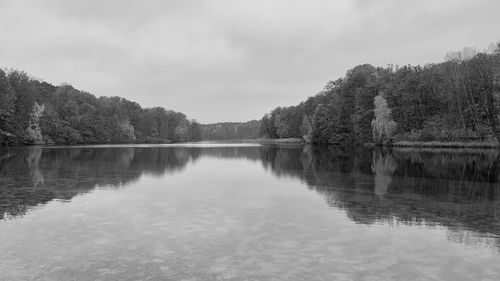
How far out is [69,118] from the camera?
348 feet

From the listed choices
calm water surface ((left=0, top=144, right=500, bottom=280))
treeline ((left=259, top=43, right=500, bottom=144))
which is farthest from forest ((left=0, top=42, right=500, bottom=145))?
calm water surface ((left=0, top=144, right=500, bottom=280))

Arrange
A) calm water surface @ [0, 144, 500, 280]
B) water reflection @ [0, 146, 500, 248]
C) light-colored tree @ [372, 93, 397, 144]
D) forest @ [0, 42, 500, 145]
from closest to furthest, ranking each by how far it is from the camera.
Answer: calm water surface @ [0, 144, 500, 280], water reflection @ [0, 146, 500, 248], forest @ [0, 42, 500, 145], light-colored tree @ [372, 93, 397, 144]

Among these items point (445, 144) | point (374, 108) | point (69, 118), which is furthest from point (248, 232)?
point (69, 118)

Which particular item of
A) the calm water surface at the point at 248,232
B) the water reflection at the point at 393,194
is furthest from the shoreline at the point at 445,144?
the calm water surface at the point at 248,232

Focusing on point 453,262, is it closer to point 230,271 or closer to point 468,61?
point 230,271

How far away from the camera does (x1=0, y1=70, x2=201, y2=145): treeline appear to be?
78125mm

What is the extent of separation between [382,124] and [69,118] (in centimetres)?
7930

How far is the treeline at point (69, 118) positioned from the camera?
7812 cm

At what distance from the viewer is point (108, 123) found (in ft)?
427

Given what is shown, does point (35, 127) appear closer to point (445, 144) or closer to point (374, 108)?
point (374, 108)

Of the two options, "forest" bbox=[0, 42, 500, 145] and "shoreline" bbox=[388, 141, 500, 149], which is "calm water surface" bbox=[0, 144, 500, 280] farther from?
"forest" bbox=[0, 42, 500, 145]

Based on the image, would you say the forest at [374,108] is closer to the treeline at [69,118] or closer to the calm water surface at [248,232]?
the treeline at [69,118]

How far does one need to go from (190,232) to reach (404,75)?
76.3m

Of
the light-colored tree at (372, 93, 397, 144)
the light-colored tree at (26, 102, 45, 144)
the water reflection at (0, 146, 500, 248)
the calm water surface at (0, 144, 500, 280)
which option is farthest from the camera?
the light-colored tree at (26, 102, 45, 144)
